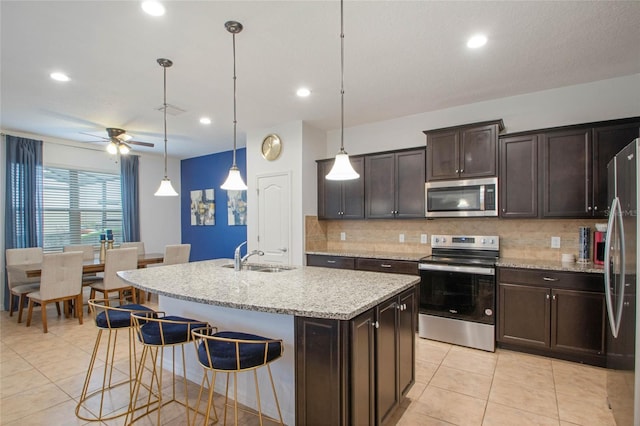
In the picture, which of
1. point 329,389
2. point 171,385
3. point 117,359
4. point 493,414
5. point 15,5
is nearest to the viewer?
point 329,389

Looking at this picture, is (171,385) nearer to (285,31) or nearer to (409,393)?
(409,393)

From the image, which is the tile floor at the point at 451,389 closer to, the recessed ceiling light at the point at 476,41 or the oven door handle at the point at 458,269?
the oven door handle at the point at 458,269

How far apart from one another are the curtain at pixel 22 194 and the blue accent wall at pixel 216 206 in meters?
2.53

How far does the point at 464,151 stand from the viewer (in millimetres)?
3584

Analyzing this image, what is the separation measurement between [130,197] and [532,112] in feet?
21.8

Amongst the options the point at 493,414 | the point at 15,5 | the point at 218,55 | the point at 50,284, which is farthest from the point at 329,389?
the point at 50,284

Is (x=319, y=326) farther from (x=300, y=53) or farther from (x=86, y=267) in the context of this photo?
(x=86, y=267)

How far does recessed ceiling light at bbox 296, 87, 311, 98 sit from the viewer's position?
135 inches

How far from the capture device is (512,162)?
133 inches

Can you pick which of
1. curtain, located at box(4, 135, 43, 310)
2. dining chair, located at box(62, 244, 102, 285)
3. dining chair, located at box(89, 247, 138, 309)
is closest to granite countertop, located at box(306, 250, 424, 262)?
dining chair, located at box(89, 247, 138, 309)

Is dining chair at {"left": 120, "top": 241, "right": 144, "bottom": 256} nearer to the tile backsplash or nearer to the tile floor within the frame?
the tile floor

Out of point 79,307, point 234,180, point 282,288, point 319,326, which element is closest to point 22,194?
point 79,307

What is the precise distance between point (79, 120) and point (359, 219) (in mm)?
4090

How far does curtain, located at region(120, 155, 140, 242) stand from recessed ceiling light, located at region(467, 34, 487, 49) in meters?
6.14
